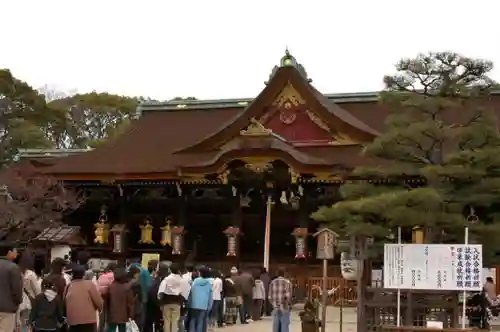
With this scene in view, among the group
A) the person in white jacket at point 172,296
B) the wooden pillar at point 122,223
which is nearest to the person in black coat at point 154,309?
the person in white jacket at point 172,296

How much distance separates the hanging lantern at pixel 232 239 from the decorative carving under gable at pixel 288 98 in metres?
4.60

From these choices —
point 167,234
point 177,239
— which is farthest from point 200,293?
point 167,234

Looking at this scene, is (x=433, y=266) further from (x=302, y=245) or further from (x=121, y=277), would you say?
(x=302, y=245)

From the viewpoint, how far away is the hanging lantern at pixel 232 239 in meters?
22.7

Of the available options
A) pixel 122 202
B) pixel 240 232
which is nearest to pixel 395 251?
pixel 240 232

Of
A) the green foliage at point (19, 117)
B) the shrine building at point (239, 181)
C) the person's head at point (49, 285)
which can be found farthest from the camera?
the green foliage at point (19, 117)

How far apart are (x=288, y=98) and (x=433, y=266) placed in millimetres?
14285

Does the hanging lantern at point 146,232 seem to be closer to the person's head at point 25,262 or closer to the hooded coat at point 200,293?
the hooded coat at point 200,293

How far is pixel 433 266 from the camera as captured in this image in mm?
10992

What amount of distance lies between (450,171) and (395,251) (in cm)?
157

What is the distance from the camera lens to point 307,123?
24.6m

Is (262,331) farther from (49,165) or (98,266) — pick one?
(49,165)

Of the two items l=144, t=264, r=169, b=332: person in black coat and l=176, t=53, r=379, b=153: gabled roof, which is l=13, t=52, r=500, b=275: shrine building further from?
l=144, t=264, r=169, b=332: person in black coat

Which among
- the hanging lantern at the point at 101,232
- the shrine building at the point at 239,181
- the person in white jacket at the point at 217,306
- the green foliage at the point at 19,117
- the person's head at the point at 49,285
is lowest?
the person in white jacket at the point at 217,306
